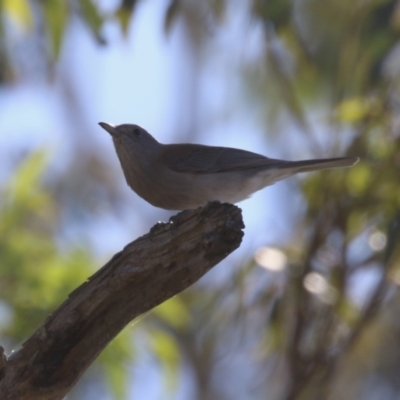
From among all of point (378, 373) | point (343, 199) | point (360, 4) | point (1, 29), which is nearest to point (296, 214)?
point (343, 199)

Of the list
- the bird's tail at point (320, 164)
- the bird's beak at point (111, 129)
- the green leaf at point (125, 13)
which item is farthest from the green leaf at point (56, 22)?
the bird's tail at point (320, 164)

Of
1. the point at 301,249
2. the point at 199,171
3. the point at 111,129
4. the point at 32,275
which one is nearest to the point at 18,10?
the point at 111,129

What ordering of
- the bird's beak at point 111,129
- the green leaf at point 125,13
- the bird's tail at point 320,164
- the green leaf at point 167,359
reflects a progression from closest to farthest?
the bird's tail at point 320,164
the bird's beak at point 111,129
the green leaf at point 125,13
the green leaf at point 167,359

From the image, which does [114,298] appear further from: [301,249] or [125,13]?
[301,249]

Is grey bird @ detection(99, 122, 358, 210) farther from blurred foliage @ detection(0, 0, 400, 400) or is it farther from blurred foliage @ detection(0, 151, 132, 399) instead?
blurred foliage @ detection(0, 151, 132, 399)

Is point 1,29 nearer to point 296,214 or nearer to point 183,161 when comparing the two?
point 183,161

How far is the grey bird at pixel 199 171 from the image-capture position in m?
5.22

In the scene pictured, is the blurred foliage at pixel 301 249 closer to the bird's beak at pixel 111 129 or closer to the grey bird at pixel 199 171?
the bird's beak at pixel 111 129

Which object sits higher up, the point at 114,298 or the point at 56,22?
the point at 56,22

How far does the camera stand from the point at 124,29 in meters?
5.83

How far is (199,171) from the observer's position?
5.38 metres

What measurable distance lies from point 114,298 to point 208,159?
1.84 m

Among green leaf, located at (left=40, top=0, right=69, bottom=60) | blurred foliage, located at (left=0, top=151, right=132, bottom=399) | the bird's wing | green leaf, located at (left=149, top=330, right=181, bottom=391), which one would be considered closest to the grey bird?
the bird's wing

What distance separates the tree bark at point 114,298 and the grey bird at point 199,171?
51.0 inches
